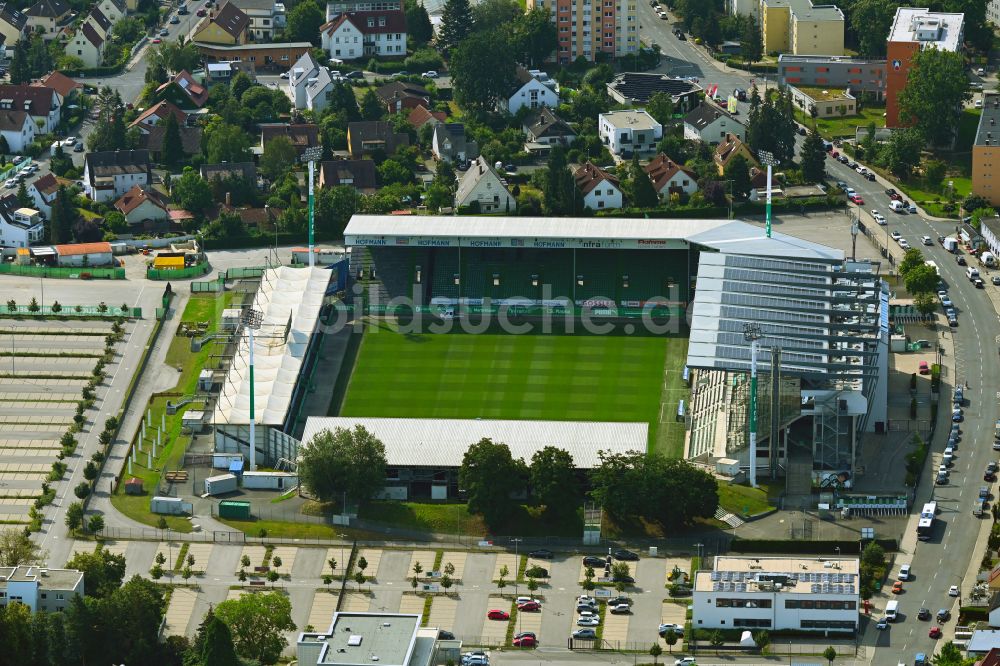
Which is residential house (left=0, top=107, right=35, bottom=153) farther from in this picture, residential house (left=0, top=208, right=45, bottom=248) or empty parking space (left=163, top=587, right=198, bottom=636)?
empty parking space (left=163, top=587, right=198, bottom=636)

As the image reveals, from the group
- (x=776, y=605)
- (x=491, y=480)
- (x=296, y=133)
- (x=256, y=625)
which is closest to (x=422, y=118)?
(x=296, y=133)

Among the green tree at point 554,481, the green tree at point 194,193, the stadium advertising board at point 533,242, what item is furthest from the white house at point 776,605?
the green tree at point 194,193

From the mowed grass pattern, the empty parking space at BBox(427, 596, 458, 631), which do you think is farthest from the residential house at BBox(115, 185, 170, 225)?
the empty parking space at BBox(427, 596, 458, 631)

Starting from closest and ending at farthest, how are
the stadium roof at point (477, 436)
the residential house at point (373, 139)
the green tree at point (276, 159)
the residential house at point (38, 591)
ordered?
the residential house at point (38, 591), the stadium roof at point (477, 436), the green tree at point (276, 159), the residential house at point (373, 139)

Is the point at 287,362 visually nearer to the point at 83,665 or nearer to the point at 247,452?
the point at 247,452

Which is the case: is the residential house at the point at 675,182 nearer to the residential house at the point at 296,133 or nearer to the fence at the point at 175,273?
the residential house at the point at 296,133

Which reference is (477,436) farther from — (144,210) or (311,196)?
(144,210)

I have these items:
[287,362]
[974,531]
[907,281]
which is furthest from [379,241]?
[974,531]
